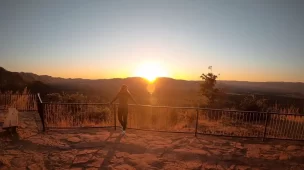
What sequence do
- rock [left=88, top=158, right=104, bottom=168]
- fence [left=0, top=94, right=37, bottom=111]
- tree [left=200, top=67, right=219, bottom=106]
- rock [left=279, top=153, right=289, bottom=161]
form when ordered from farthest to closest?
tree [left=200, top=67, right=219, bottom=106]
fence [left=0, top=94, right=37, bottom=111]
rock [left=279, top=153, right=289, bottom=161]
rock [left=88, top=158, right=104, bottom=168]

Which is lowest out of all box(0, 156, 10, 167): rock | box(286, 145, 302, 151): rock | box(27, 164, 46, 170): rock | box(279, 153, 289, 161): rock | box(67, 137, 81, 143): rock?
box(27, 164, 46, 170): rock

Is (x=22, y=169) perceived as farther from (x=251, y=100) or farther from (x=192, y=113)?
(x=251, y=100)

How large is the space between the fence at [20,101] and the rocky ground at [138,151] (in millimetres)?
6025

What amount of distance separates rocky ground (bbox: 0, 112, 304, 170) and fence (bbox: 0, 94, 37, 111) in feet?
19.8

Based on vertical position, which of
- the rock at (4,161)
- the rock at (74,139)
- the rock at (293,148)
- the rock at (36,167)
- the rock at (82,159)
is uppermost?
the rock at (293,148)

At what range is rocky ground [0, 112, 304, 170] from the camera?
248 inches

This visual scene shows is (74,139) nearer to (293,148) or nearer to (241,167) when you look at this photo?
(241,167)

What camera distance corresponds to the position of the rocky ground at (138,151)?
629 centimetres

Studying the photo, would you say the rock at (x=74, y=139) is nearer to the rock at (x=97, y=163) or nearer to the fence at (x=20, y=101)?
the rock at (x=97, y=163)

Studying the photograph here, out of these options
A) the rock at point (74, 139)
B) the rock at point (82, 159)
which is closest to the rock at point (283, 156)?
the rock at point (82, 159)

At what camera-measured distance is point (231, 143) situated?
838cm

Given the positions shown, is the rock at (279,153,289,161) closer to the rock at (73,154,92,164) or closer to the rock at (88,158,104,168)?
the rock at (88,158,104,168)

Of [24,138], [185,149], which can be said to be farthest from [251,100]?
[24,138]

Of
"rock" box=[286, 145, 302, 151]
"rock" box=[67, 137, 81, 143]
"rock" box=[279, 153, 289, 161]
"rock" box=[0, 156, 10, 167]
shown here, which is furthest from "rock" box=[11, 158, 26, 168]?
"rock" box=[286, 145, 302, 151]
